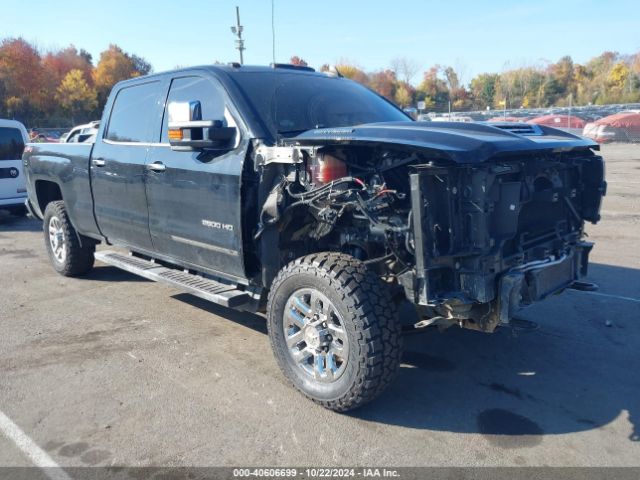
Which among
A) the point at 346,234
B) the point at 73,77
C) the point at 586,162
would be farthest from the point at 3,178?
the point at 73,77

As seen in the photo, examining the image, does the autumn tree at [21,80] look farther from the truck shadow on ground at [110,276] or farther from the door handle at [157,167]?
the door handle at [157,167]

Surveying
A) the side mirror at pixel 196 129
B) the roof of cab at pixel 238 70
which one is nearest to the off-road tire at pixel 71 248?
the roof of cab at pixel 238 70

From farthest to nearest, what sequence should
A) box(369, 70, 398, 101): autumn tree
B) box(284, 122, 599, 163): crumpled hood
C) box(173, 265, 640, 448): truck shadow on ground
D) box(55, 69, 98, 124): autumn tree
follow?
box(369, 70, 398, 101): autumn tree < box(55, 69, 98, 124): autumn tree < box(173, 265, 640, 448): truck shadow on ground < box(284, 122, 599, 163): crumpled hood

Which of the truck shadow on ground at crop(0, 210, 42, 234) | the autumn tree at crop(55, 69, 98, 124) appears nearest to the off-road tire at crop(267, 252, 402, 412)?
the truck shadow on ground at crop(0, 210, 42, 234)

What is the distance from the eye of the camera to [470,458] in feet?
10.2

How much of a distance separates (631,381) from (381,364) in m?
1.89

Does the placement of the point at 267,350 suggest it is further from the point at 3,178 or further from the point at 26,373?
the point at 3,178

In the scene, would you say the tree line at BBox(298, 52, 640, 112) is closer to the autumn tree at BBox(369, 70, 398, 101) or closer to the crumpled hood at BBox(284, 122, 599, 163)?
the autumn tree at BBox(369, 70, 398, 101)

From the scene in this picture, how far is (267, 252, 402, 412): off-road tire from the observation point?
3328 millimetres

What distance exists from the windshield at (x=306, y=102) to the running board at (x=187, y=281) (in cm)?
123

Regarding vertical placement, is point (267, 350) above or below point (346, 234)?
below

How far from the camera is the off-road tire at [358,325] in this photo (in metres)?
3.33

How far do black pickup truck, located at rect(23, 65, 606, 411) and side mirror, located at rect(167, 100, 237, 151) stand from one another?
1cm

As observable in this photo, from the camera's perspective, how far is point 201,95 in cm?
458
